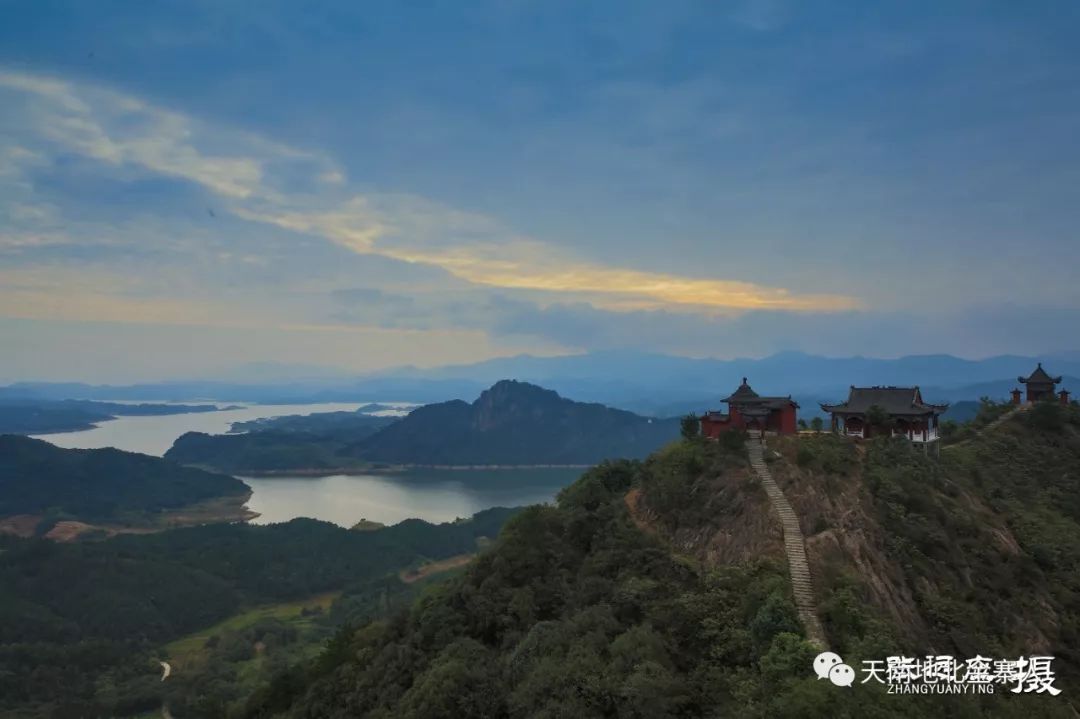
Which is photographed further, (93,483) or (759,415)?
(93,483)

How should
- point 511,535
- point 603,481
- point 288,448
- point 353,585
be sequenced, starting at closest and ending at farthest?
point 511,535 < point 603,481 < point 353,585 < point 288,448

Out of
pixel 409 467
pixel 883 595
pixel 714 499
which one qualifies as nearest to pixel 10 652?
pixel 714 499

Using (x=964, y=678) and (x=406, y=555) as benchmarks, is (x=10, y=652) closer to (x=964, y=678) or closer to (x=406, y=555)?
(x=406, y=555)

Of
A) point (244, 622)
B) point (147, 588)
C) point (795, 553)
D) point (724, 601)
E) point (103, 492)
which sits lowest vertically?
point (244, 622)

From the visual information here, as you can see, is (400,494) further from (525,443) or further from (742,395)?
(742,395)

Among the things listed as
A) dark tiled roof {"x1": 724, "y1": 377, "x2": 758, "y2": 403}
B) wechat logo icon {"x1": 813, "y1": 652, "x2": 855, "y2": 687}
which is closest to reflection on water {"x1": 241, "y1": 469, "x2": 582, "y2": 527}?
dark tiled roof {"x1": 724, "y1": 377, "x2": 758, "y2": 403}

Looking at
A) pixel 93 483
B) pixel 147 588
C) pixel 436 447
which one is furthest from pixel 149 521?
pixel 436 447
